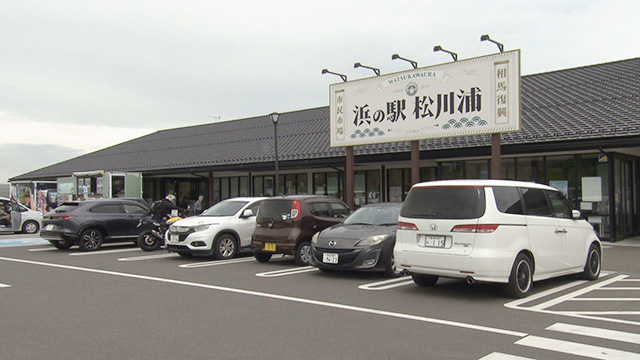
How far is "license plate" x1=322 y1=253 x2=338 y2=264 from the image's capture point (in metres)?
10.4

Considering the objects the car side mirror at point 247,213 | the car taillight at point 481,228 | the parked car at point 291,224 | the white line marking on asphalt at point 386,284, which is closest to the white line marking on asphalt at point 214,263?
the parked car at point 291,224

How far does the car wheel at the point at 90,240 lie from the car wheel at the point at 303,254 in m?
7.22

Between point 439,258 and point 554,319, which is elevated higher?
point 439,258

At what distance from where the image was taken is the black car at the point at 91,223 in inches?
628

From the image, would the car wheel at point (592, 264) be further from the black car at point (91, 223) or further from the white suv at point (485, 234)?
the black car at point (91, 223)

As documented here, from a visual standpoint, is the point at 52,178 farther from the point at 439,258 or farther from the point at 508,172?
the point at 439,258

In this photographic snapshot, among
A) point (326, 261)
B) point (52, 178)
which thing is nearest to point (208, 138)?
point (52, 178)

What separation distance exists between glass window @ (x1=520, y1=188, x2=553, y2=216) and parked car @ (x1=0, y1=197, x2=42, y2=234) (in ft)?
71.4

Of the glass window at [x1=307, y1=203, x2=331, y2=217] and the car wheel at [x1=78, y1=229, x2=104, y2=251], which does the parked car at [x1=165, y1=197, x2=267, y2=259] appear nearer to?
the glass window at [x1=307, y1=203, x2=331, y2=217]

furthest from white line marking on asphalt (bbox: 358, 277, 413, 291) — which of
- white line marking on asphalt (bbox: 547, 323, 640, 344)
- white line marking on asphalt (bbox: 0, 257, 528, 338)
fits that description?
white line marking on asphalt (bbox: 547, 323, 640, 344)

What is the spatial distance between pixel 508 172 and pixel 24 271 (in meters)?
14.6

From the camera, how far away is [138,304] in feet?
26.3

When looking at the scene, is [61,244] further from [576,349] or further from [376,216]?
[576,349]

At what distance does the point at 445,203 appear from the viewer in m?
8.48
